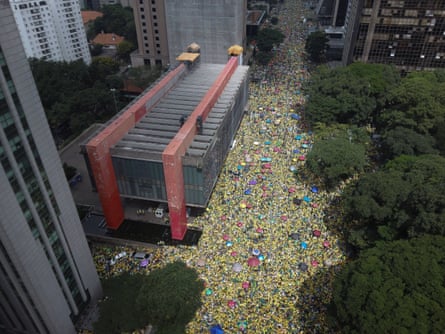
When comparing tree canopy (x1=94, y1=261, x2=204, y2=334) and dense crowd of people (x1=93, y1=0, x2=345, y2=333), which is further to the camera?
dense crowd of people (x1=93, y1=0, x2=345, y2=333)

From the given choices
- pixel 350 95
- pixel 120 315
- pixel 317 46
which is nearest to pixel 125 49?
pixel 317 46

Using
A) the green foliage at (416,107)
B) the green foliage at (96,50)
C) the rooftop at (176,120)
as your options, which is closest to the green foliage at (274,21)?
the green foliage at (96,50)

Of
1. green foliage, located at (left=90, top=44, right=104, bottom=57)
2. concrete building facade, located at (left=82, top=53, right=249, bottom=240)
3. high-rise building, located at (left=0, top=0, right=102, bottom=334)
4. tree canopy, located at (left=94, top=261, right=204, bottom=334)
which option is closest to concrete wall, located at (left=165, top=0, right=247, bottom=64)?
concrete building facade, located at (left=82, top=53, right=249, bottom=240)

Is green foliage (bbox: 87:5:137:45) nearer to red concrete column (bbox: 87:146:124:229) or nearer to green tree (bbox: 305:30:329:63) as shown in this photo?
green tree (bbox: 305:30:329:63)

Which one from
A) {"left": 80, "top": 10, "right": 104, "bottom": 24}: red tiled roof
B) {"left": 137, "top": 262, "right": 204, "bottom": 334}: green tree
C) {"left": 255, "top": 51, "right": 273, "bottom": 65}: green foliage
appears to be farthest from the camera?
{"left": 80, "top": 10, "right": 104, "bottom": 24}: red tiled roof

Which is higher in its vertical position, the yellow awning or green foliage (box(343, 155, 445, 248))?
the yellow awning

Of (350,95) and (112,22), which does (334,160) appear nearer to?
(350,95)

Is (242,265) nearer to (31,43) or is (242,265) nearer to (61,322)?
(61,322)

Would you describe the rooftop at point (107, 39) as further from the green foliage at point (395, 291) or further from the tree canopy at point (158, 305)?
the green foliage at point (395, 291)
